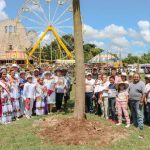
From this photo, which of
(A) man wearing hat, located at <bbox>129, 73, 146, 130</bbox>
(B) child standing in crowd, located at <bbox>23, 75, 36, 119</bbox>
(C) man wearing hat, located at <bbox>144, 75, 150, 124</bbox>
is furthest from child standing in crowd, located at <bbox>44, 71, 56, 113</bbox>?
(A) man wearing hat, located at <bbox>129, 73, 146, 130</bbox>

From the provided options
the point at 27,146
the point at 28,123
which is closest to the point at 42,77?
the point at 28,123

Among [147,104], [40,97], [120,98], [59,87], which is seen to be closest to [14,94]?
[40,97]

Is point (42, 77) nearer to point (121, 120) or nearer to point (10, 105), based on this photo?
point (10, 105)

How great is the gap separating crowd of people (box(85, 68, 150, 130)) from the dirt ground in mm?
1335

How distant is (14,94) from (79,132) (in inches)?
162

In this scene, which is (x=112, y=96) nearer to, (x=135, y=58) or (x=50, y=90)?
(x=50, y=90)

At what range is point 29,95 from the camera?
14.4 m

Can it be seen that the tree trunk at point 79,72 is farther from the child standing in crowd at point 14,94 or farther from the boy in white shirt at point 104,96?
the child standing in crowd at point 14,94

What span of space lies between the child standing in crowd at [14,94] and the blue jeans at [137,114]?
399cm

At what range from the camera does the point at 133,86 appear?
40.5 feet

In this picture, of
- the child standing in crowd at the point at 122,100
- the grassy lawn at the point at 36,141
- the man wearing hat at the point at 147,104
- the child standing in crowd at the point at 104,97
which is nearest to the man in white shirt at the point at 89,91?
the child standing in crowd at the point at 104,97

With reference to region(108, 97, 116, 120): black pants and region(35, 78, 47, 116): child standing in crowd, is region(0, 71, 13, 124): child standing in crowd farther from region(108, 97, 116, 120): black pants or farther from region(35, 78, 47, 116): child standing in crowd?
region(108, 97, 116, 120): black pants

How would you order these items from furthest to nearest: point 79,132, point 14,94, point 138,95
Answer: point 14,94, point 138,95, point 79,132

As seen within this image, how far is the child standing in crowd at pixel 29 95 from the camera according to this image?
14.4 metres
